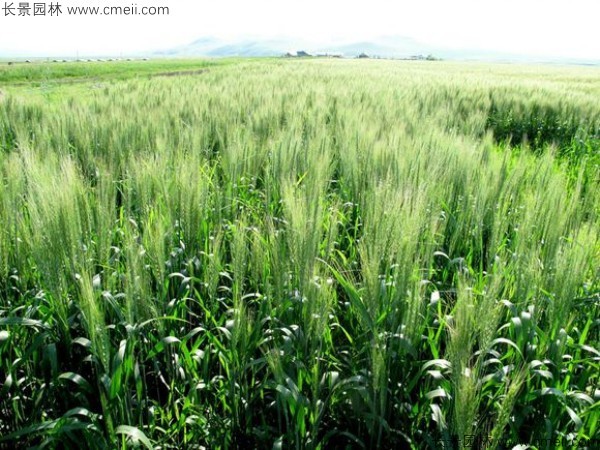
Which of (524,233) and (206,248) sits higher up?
(524,233)

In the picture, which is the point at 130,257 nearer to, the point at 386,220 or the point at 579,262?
the point at 386,220

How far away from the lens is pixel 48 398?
64.0 inches

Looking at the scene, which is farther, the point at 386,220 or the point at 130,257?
the point at 386,220

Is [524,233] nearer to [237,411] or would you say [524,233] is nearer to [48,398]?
[237,411]

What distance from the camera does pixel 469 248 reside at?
2623 millimetres

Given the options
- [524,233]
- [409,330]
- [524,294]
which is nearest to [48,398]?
[409,330]

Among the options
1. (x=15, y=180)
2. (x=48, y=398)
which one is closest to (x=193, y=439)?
(x=48, y=398)

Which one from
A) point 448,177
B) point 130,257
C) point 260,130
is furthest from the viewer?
point 260,130

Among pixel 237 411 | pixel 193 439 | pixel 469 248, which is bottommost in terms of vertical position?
pixel 193 439

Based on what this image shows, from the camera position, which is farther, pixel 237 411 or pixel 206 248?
pixel 206 248

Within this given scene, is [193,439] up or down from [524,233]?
down

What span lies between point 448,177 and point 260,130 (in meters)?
2.36

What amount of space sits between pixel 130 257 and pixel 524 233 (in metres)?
1.69

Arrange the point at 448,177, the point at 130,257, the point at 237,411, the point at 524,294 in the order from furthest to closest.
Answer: the point at 448,177 → the point at 524,294 → the point at 237,411 → the point at 130,257
